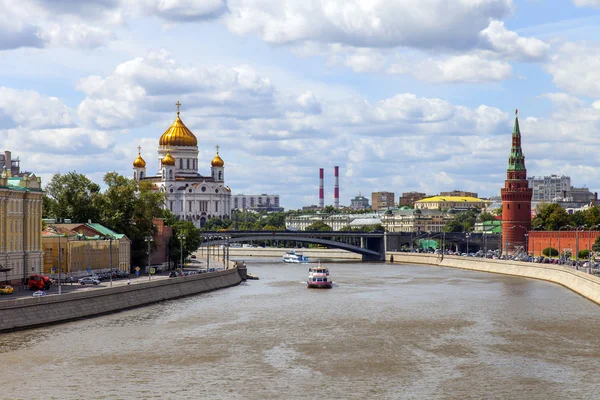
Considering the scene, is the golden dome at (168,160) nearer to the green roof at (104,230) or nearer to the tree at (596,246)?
the tree at (596,246)

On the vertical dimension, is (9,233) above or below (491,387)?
above

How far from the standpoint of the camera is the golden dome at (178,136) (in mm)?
171750

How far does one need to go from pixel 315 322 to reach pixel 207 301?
12027 mm

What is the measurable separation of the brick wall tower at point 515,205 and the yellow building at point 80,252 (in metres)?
62.3

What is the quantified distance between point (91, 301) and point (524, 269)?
46.4 m

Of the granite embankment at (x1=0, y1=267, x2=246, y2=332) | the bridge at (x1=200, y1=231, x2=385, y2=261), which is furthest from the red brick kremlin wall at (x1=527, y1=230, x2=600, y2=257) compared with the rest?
the granite embankment at (x1=0, y1=267, x2=246, y2=332)

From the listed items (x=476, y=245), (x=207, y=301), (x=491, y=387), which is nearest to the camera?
(x=491, y=387)

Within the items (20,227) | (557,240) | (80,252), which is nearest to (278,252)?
(557,240)

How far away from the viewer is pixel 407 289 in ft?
242

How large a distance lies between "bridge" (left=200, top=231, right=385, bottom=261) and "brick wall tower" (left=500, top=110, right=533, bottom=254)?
15.0 m

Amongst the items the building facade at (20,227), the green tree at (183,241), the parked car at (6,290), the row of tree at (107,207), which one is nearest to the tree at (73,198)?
the row of tree at (107,207)

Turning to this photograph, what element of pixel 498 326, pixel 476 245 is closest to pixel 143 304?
pixel 498 326

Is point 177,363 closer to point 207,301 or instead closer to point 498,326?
point 498,326

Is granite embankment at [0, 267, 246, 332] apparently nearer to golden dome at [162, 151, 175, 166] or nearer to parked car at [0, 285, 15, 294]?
parked car at [0, 285, 15, 294]
